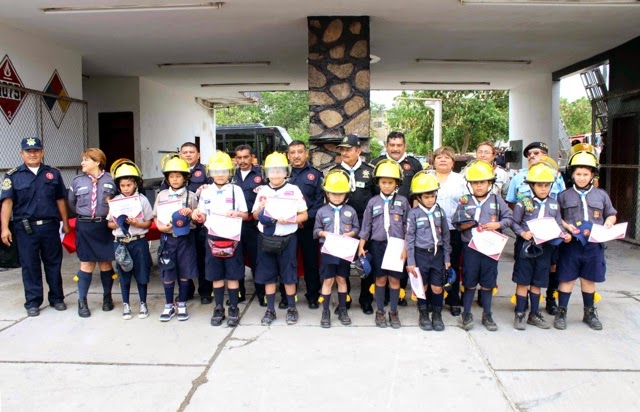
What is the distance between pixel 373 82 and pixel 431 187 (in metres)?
9.37

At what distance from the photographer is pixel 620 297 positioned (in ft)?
19.4

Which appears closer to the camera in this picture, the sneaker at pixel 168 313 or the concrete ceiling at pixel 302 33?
the sneaker at pixel 168 313

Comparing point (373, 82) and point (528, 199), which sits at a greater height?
point (373, 82)

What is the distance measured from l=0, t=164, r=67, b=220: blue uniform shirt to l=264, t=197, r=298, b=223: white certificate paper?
2.29m

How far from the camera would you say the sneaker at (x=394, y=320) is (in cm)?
493

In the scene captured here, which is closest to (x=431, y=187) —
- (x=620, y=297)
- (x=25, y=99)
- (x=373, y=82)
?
(x=620, y=297)

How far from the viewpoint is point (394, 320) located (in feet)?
16.3

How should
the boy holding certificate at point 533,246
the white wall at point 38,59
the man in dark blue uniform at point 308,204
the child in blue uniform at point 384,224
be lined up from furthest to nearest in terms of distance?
the white wall at point 38,59 → the man in dark blue uniform at point 308,204 → the child in blue uniform at point 384,224 → the boy holding certificate at point 533,246

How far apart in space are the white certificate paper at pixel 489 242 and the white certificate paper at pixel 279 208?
170 centimetres

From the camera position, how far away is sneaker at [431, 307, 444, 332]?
4.85 meters

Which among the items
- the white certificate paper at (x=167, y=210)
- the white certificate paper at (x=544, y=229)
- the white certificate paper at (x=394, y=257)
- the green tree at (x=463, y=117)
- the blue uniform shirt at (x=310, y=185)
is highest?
the green tree at (x=463, y=117)

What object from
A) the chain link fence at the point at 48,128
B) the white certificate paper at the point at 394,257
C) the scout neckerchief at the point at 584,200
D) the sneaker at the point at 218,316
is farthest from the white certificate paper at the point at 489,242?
the chain link fence at the point at 48,128

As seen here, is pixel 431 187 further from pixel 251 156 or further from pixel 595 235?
pixel 251 156

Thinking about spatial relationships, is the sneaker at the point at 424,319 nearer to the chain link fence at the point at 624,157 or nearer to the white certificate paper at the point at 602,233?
the white certificate paper at the point at 602,233
